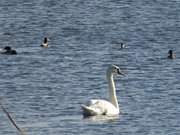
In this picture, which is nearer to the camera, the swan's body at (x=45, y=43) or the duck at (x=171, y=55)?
the duck at (x=171, y=55)

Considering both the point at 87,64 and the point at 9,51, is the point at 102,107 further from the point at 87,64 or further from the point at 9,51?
the point at 9,51

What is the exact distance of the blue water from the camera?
69.2ft

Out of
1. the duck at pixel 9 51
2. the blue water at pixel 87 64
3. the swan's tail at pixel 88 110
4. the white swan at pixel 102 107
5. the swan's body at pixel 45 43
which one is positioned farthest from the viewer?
the swan's body at pixel 45 43

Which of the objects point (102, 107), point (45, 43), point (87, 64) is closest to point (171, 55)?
point (87, 64)

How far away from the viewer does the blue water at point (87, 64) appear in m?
21.1

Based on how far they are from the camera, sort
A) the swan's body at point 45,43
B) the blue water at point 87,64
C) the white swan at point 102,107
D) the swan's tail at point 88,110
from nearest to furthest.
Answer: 1. the blue water at point 87,64
2. the swan's tail at point 88,110
3. the white swan at point 102,107
4. the swan's body at point 45,43

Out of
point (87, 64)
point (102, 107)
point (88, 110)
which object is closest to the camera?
point (88, 110)

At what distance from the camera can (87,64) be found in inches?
1188

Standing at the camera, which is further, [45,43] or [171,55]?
[45,43]

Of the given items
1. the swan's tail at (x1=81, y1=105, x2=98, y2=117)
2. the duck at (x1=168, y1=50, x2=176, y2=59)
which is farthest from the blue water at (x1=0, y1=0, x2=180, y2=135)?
the duck at (x1=168, y1=50, x2=176, y2=59)

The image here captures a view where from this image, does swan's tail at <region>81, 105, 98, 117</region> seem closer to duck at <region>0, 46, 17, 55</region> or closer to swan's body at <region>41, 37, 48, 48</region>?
duck at <region>0, 46, 17, 55</region>

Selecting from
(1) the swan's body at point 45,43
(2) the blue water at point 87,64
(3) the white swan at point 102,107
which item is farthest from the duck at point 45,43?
(3) the white swan at point 102,107

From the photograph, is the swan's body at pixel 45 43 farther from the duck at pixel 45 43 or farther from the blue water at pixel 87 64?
the blue water at pixel 87 64

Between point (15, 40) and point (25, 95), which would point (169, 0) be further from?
point (25, 95)
